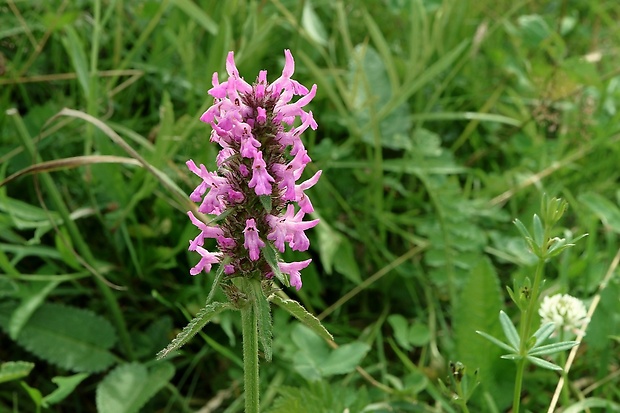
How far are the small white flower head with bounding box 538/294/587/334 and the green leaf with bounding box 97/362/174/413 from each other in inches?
33.9

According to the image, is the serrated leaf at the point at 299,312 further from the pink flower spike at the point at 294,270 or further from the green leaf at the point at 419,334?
the green leaf at the point at 419,334

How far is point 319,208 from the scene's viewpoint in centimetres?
222

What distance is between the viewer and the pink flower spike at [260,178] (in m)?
1.03

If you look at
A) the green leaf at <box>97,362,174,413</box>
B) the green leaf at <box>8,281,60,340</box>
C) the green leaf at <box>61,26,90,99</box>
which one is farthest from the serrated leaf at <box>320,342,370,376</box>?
the green leaf at <box>61,26,90,99</box>

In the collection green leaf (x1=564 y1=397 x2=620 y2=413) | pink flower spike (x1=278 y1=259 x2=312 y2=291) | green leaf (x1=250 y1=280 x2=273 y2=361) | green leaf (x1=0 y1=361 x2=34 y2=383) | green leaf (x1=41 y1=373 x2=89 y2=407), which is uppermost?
pink flower spike (x1=278 y1=259 x2=312 y2=291)

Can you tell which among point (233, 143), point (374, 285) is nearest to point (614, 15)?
point (374, 285)

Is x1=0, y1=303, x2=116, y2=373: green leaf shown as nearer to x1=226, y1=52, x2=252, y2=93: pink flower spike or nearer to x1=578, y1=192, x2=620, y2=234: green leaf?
x1=226, y1=52, x2=252, y2=93: pink flower spike

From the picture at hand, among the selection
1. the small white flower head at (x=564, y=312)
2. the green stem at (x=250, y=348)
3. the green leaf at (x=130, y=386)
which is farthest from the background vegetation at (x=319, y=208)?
the green stem at (x=250, y=348)

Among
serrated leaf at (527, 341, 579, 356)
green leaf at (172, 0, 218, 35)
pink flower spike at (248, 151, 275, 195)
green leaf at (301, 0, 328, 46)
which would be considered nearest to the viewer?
pink flower spike at (248, 151, 275, 195)

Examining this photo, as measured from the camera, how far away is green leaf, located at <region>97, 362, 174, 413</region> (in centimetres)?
171

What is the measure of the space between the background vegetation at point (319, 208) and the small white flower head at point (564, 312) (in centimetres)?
13

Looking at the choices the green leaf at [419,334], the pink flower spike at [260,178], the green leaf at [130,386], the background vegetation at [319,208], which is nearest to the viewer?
the pink flower spike at [260,178]

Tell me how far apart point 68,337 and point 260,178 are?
1064mm

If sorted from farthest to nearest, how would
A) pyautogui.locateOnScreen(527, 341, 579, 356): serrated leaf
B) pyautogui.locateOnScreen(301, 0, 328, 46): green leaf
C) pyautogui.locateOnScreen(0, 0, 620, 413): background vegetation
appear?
pyautogui.locateOnScreen(301, 0, 328, 46): green leaf
pyautogui.locateOnScreen(0, 0, 620, 413): background vegetation
pyautogui.locateOnScreen(527, 341, 579, 356): serrated leaf
